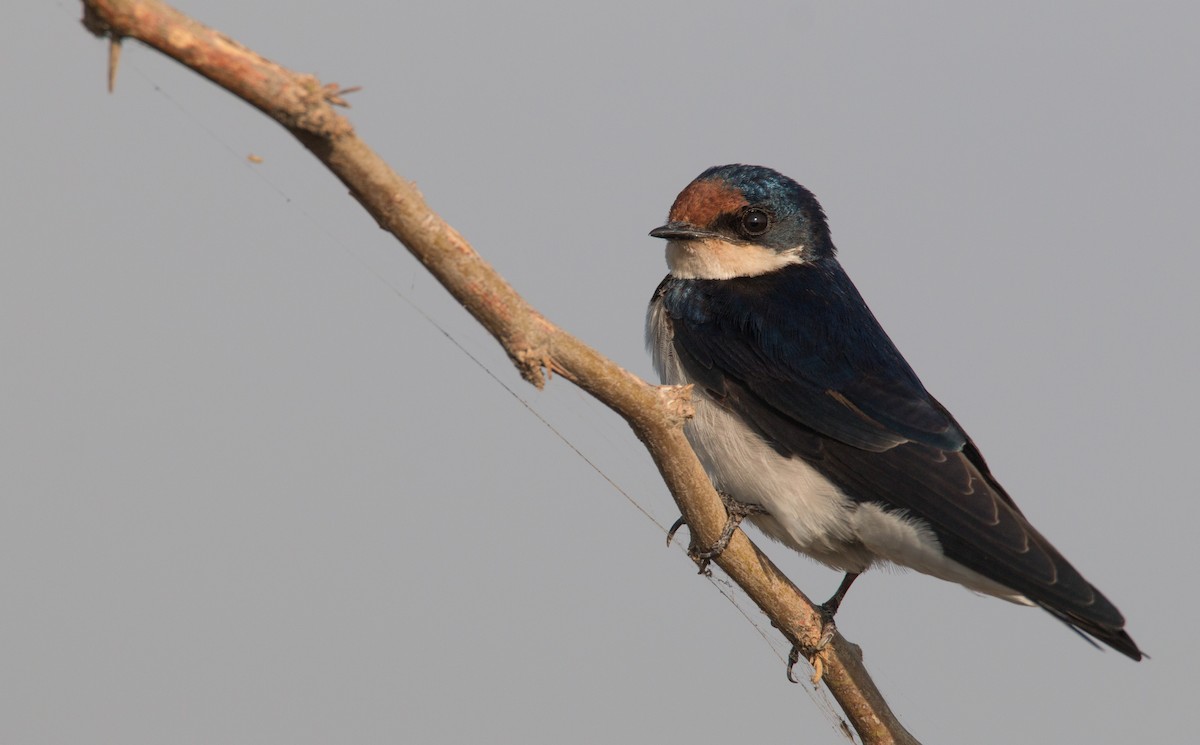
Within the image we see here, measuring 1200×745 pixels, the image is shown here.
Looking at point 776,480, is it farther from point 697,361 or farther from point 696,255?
point 696,255

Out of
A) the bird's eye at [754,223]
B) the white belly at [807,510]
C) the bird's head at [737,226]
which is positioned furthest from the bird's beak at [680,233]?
the white belly at [807,510]

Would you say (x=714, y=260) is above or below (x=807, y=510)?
above

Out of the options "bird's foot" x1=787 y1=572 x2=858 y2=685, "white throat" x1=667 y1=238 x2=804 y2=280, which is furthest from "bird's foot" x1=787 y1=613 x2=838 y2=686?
"white throat" x1=667 y1=238 x2=804 y2=280

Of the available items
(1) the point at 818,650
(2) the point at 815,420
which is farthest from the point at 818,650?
(2) the point at 815,420

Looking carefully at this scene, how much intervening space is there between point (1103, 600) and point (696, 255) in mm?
1613

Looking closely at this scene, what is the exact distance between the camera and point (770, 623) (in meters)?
3.15

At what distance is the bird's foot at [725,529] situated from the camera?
2.96 meters

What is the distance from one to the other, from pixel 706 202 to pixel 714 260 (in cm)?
18

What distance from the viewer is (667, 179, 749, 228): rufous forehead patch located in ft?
13.0

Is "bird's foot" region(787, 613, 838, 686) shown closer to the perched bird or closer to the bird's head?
the perched bird

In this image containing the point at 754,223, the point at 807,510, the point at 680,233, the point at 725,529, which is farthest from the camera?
the point at 754,223

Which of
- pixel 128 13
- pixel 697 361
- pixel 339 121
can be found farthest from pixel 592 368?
pixel 697 361

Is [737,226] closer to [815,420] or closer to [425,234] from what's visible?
[815,420]

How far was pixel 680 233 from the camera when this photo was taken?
12.8 ft
